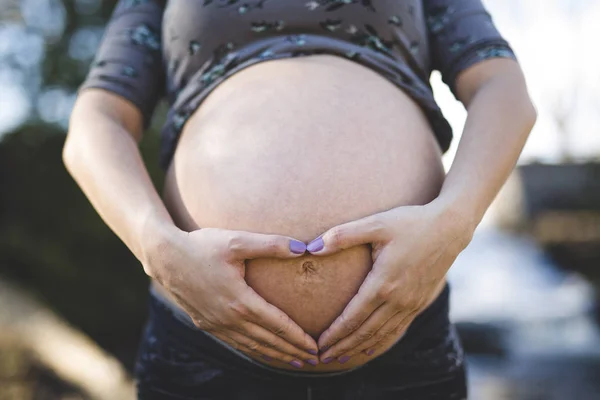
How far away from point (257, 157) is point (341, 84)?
0.22 meters

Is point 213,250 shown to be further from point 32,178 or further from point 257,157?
point 32,178

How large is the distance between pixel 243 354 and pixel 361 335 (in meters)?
0.22

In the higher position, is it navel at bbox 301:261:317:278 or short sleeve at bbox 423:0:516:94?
short sleeve at bbox 423:0:516:94

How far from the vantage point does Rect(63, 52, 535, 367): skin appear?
81 cm

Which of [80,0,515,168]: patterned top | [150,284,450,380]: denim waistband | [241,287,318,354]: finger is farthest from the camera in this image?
[80,0,515,168]: patterned top

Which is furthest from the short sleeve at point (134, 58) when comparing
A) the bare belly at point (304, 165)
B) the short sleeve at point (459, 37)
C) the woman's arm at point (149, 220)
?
the short sleeve at point (459, 37)

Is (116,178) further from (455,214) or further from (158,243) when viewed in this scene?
(455,214)

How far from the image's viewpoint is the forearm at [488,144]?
2.95 feet

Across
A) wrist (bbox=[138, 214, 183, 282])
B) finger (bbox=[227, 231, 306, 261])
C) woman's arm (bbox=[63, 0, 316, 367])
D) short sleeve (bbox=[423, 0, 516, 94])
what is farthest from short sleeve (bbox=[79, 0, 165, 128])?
short sleeve (bbox=[423, 0, 516, 94])

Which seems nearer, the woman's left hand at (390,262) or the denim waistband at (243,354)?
the woman's left hand at (390,262)

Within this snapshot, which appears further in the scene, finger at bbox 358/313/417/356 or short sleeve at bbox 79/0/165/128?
short sleeve at bbox 79/0/165/128

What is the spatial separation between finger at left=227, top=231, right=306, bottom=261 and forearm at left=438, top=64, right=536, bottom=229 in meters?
0.27

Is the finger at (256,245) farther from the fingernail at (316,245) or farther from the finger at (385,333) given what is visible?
the finger at (385,333)

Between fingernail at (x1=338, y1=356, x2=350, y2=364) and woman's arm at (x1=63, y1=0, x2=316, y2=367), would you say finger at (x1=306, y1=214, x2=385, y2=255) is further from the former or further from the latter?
fingernail at (x1=338, y1=356, x2=350, y2=364)
